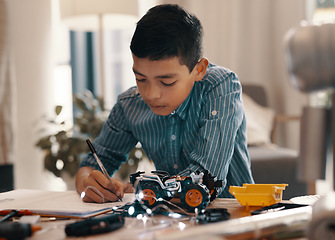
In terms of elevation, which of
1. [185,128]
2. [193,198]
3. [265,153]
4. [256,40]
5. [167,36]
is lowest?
[265,153]

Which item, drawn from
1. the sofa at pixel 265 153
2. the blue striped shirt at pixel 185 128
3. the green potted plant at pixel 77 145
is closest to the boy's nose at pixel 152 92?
the blue striped shirt at pixel 185 128

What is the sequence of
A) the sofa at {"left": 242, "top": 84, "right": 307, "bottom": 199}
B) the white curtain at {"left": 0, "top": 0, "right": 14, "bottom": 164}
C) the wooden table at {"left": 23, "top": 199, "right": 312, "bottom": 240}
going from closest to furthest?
the wooden table at {"left": 23, "top": 199, "right": 312, "bottom": 240}, the sofa at {"left": 242, "top": 84, "right": 307, "bottom": 199}, the white curtain at {"left": 0, "top": 0, "right": 14, "bottom": 164}

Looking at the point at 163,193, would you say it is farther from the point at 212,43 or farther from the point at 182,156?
the point at 212,43

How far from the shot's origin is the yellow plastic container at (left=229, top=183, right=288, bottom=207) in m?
0.90

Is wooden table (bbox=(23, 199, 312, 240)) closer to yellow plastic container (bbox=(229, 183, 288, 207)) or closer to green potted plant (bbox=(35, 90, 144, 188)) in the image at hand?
yellow plastic container (bbox=(229, 183, 288, 207))

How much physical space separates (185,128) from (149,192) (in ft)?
1.54

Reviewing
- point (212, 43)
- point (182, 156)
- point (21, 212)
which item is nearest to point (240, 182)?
point (182, 156)

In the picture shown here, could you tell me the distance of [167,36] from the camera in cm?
109

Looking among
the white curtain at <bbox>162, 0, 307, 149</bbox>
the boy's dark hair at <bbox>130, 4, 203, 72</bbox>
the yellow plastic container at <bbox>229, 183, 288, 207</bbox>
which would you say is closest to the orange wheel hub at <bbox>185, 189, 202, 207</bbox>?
the yellow plastic container at <bbox>229, 183, 288, 207</bbox>

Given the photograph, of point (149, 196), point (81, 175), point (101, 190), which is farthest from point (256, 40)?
point (149, 196)

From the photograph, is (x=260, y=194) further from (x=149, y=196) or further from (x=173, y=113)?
(x=173, y=113)

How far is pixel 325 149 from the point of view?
0.59 meters

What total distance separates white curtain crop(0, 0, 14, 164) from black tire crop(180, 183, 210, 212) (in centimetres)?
245

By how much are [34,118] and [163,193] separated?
2688 mm
